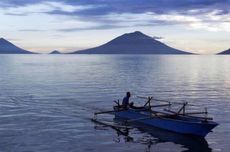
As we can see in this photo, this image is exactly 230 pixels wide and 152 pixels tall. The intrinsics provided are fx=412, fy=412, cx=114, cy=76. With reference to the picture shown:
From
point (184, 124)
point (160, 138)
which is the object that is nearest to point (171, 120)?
point (184, 124)

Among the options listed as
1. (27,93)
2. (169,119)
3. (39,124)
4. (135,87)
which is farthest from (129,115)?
(135,87)

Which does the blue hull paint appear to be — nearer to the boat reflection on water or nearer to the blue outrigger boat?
the blue outrigger boat

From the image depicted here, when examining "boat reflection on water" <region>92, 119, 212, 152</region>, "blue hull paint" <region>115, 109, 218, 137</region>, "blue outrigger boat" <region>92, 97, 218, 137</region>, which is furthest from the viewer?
"blue outrigger boat" <region>92, 97, 218, 137</region>

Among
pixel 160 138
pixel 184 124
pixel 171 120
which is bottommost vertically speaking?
pixel 160 138

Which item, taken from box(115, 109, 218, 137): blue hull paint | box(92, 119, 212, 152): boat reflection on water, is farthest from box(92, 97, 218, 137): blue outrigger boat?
box(92, 119, 212, 152): boat reflection on water

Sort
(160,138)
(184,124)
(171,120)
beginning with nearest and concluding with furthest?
(160,138) < (184,124) < (171,120)

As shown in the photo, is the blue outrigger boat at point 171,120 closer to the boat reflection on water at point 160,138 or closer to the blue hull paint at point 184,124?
the blue hull paint at point 184,124

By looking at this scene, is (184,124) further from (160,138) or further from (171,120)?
(160,138)

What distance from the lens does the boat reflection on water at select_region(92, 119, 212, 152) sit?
1324 inches

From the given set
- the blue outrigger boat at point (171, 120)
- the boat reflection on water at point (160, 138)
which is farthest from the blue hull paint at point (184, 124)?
the boat reflection on water at point (160, 138)

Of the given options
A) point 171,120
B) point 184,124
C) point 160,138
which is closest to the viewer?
point 160,138

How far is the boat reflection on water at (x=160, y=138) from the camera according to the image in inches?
1324

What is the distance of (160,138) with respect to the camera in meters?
36.0

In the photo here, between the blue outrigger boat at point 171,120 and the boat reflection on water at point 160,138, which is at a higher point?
the blue outrigger boat at point 171,120
